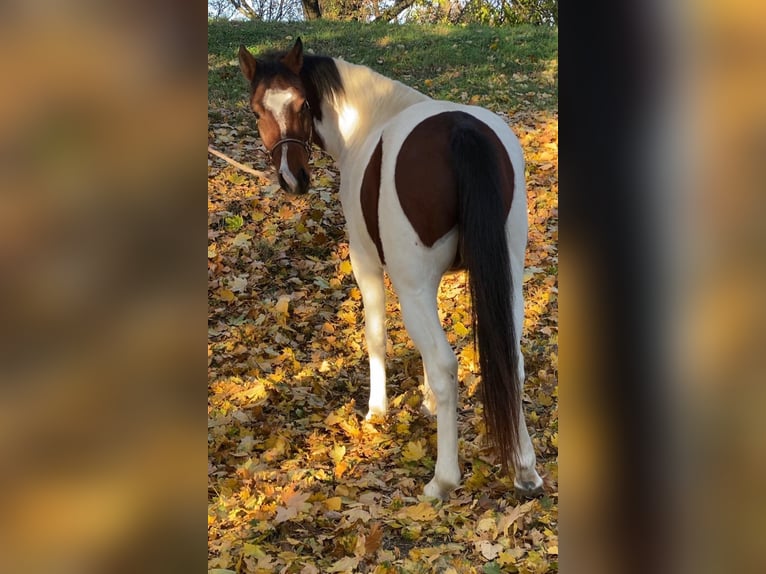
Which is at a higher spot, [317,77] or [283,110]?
[317,77]

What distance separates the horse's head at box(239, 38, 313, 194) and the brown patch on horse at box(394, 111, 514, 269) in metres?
0.87

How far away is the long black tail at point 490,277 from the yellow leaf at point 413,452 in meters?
0.77

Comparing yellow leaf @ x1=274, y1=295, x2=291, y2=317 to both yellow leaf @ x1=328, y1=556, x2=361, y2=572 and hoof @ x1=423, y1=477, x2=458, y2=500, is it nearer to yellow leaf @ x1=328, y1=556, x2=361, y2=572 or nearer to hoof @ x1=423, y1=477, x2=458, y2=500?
hoof @ x1=423, y1=477, x2=458, y2=500

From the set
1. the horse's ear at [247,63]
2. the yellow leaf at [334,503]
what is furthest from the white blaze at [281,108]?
the yellow leaf at [334,503]

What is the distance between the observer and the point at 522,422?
338cm

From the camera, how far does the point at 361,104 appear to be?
4.28 metres

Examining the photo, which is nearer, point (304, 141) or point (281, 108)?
point (281, 108)

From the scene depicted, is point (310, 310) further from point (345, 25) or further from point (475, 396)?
point (345, 25)

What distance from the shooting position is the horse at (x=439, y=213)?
3.18m

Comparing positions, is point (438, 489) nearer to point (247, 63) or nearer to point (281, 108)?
point (281, 108)

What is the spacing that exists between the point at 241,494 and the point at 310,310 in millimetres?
2849
